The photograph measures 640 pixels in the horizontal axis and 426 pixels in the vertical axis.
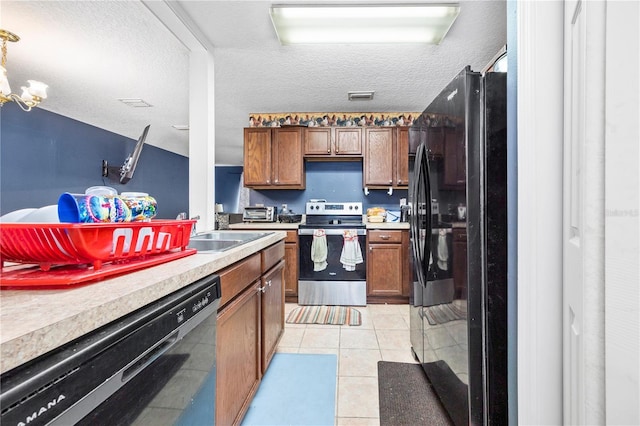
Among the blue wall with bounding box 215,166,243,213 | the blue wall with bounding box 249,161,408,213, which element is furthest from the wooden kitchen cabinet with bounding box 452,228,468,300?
the blue wall with bounding box 215,166,243,213

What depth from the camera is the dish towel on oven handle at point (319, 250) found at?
3.18 m

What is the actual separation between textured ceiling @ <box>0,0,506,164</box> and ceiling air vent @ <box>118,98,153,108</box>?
106 mm

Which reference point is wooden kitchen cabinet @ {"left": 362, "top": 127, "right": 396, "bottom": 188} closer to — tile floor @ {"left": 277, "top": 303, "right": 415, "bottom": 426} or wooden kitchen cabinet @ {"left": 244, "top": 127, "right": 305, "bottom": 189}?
wooden kitchen cabinet @ {"left": 244, "top": 127, "right": 305, "bottom": 189}

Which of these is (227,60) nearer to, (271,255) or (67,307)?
(271,255)

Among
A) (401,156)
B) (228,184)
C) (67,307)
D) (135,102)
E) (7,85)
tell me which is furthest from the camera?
(228,184)

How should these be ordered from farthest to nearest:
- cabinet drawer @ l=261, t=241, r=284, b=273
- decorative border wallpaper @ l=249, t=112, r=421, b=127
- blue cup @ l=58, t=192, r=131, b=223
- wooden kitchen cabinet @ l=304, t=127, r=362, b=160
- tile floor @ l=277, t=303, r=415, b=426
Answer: decorative border wallpaper @ l=249, t=112, r=421, b=127 < wooden kitchen cabinet @ l=304, t=127, r=362, b=160 < cabinet drawer @ l=261, t=241, r=284, b=273 < tile floor @ l=277, t=303, r=415, b=426 < blue cup @ l=58, t=192, r=131, b=223

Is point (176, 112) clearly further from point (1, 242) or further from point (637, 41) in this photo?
point (637, 41)

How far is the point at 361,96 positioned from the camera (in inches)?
132

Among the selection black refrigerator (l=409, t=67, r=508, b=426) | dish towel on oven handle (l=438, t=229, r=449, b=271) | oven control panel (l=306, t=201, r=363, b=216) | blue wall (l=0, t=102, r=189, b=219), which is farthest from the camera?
oven control panel (l=306, t=201, r=363, b=216)

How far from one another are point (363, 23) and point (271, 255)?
180 cm

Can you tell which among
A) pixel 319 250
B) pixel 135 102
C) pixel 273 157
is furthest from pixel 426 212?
pixel 135 102

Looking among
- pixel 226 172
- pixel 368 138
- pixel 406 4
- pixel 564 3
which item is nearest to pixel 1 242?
pixel 564 3

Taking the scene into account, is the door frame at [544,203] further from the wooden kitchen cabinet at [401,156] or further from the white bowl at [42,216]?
the wooden kitchen cabinet at [401,156]

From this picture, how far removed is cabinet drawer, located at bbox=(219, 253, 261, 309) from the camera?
109 cm
